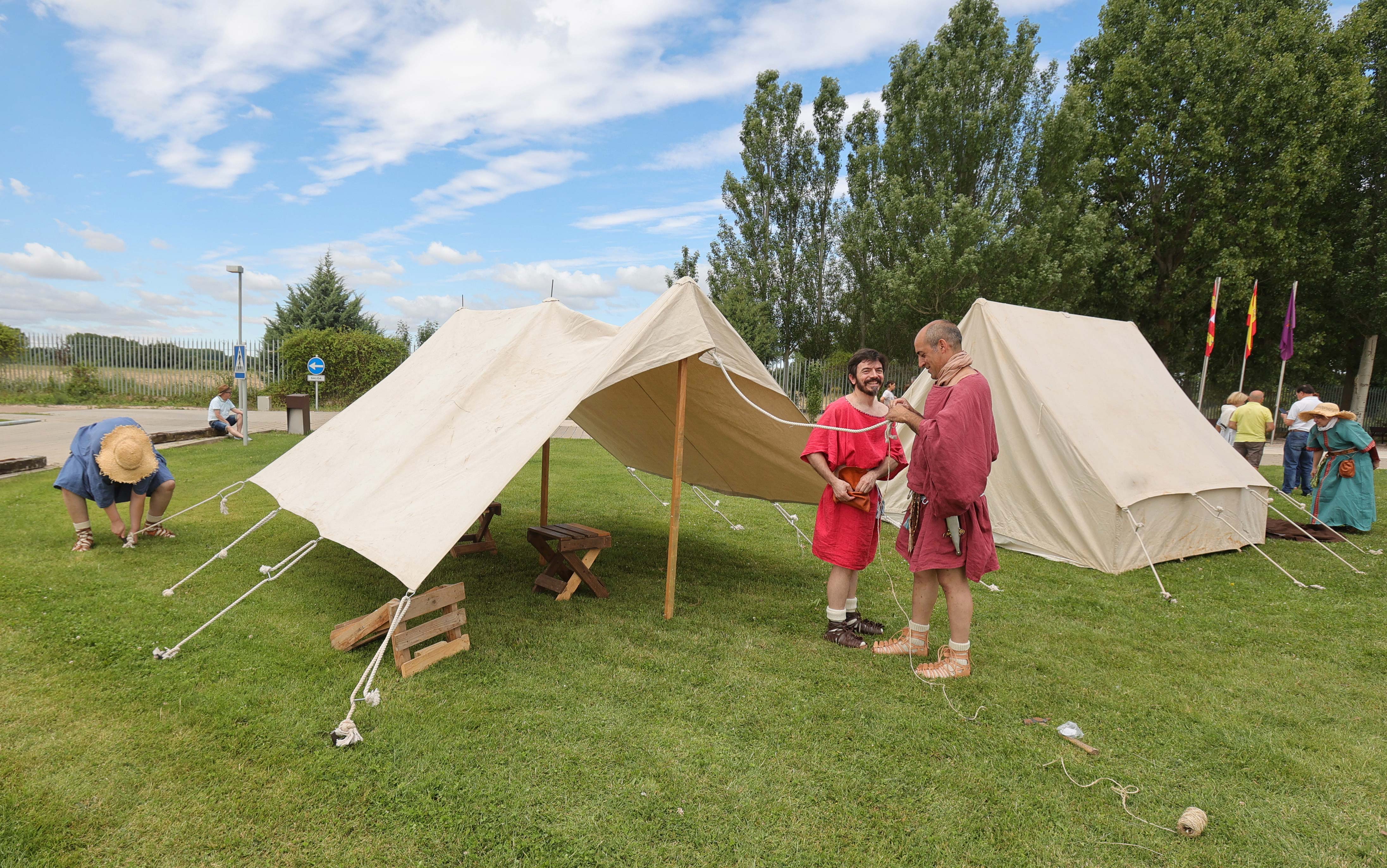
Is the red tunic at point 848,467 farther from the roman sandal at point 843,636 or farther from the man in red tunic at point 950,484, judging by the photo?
A: the roman sandal at point 843,636

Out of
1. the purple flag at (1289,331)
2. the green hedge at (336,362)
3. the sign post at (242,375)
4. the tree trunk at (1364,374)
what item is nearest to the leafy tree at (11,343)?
the green hedge at (336,362)

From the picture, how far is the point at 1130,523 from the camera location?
5.68 metres

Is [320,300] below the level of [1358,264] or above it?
below

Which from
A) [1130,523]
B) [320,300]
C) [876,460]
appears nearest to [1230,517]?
[1130,523]

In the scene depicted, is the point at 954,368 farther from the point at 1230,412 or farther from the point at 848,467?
the point at 1230,412

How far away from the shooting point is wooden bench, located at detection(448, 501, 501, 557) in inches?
222

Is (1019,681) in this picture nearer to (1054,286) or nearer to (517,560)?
(517,560)

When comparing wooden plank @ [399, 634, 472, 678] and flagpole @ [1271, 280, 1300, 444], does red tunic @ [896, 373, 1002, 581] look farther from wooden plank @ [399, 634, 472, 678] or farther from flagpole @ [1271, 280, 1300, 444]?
flagpole @ [1271, 280, 1300, 444]

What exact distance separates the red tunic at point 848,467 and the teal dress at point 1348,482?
653cm

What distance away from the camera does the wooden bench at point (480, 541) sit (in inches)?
222

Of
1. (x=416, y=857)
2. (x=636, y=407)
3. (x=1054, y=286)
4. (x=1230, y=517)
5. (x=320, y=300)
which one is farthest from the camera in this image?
(x=320, y=300)

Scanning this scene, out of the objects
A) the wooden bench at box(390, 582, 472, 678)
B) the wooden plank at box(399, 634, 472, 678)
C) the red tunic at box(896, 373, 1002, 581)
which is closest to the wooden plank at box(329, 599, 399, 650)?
the wooden bench at box(390, 582, 472, 678)

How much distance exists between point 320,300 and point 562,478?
22.0 m

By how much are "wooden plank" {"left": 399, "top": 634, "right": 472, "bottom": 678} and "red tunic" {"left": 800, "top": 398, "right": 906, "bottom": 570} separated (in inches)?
78.6
